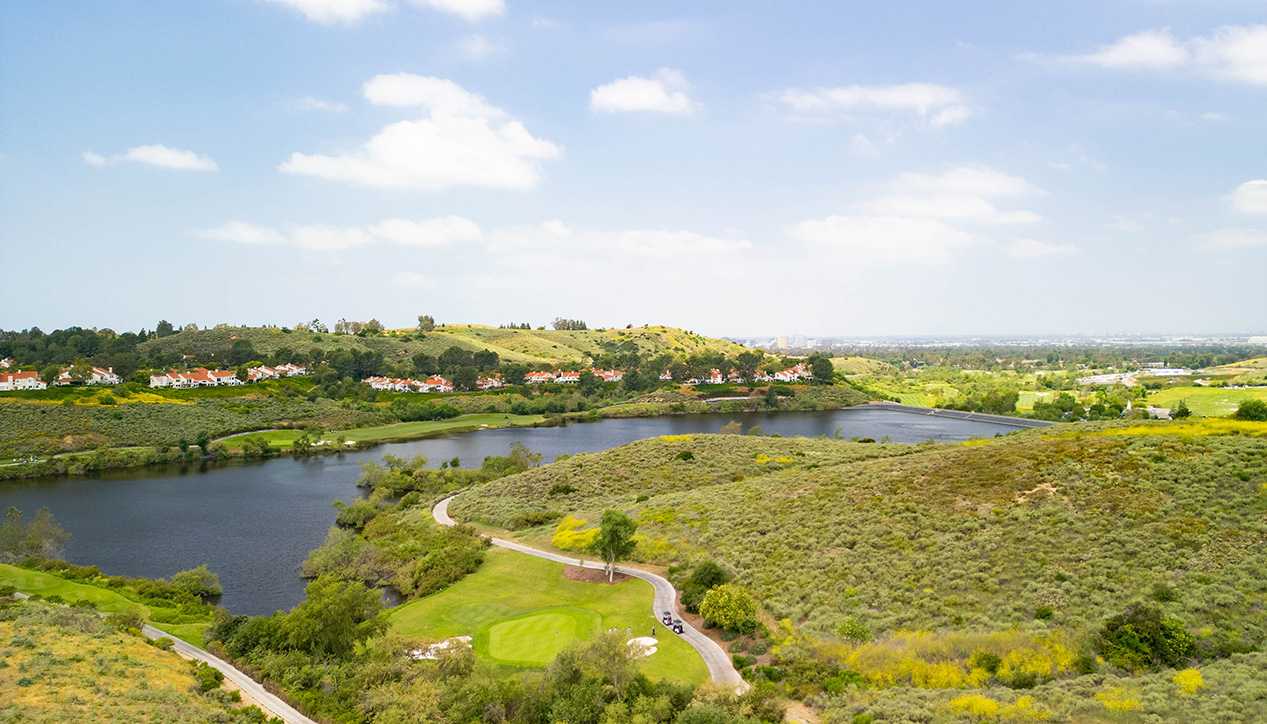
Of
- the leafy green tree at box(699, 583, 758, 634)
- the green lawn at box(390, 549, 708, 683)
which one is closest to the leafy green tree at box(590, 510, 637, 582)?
the green lawn at box(390, 549, 708, 683)

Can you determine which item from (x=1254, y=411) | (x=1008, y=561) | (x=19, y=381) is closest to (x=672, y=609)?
(x=1008, y=561)

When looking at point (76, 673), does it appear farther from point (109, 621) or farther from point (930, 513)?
point (930, 513)

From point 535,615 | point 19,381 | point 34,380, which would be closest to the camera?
point 535,615

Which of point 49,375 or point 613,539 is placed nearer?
point 613,539

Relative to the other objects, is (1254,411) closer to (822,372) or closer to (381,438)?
(381,438)

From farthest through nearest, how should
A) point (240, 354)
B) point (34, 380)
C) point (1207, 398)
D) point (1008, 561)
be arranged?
point (240, 354), point (1207, 398), point (34, 380), point (1008, 561)

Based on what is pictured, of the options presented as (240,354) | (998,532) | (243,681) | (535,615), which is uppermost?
(240,354)
